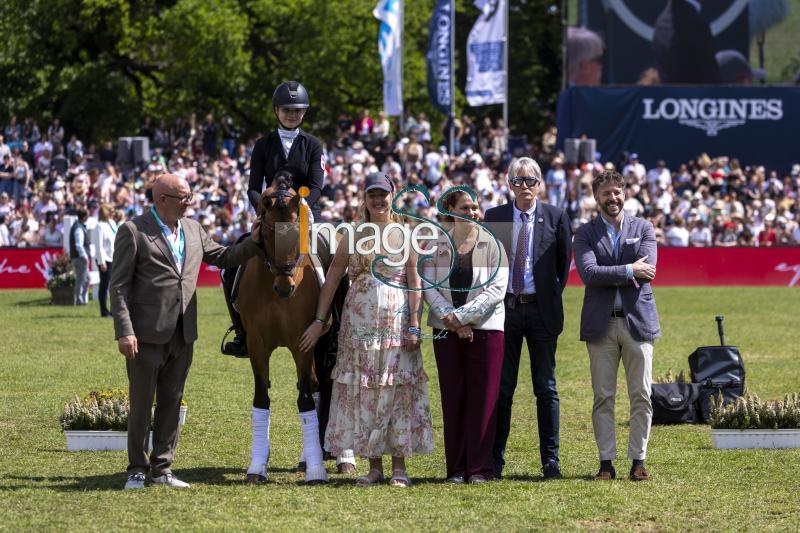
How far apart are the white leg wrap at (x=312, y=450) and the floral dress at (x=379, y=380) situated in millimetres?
237

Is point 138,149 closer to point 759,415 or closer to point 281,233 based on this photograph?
point 759,415

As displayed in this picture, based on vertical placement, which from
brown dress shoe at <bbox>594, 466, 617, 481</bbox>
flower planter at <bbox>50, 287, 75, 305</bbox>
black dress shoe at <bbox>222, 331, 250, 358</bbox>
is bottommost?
brown dress shoe at <bbox>594, 466, 617, 481</bbox>

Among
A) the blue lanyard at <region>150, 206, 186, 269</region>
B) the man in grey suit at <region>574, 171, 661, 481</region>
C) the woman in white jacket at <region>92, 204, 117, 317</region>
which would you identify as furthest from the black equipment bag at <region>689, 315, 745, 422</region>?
the woman in white jacket at <region>92, 204, 117, 317</region>

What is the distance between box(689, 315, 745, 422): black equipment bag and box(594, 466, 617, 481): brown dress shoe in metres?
2.94

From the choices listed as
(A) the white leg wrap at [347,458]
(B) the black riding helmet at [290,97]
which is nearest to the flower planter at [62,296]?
(B) the black riding helmet at [290,97]

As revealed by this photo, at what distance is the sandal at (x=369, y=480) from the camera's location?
30.5 feet

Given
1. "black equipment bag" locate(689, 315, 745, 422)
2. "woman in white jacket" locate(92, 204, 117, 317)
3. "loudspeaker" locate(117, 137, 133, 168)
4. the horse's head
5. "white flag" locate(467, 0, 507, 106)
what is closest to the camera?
the horse's head

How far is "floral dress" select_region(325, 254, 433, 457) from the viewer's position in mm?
9156

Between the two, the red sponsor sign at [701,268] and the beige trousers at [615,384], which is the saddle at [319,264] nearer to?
the beige trousers at [615,384]

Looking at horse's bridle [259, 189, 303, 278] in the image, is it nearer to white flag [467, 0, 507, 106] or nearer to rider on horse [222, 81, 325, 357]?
rider on horse [222, 81, 325, 357]

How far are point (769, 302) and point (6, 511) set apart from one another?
1985 centimetres

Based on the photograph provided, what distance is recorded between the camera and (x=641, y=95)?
39625mm

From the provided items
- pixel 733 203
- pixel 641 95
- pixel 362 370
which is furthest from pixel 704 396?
pixel 641 95

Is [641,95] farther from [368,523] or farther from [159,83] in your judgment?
[368,523]
